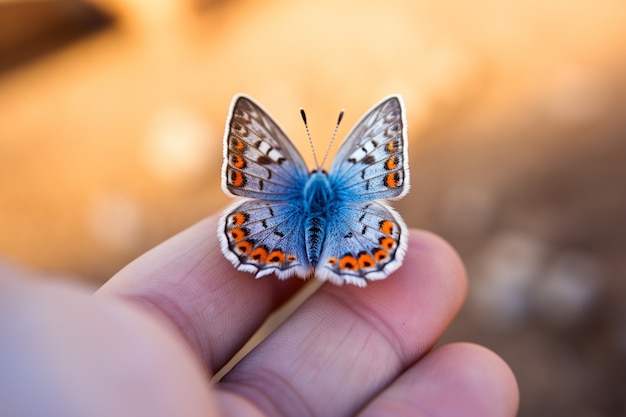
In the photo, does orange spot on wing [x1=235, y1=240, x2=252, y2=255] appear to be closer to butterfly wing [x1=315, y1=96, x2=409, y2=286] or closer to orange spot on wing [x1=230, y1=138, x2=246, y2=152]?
butterfly wing [x1=315, y1=96, x2=409, y2=286]

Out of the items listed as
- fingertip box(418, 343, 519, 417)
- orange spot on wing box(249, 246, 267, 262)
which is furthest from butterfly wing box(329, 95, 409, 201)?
fingertip box(418, 343, 519, 417)

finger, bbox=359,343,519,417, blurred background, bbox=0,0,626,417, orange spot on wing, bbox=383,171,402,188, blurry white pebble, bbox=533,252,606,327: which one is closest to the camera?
finger, bbox=359,343,519,417

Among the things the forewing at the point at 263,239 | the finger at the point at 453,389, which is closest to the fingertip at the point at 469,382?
the finger at the point at 453,389

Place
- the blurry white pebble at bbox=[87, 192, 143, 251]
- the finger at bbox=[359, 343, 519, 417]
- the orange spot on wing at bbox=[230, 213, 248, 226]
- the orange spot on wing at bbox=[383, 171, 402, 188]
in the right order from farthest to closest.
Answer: the blurry white pebble at bbox=[87, 192, 143, 251] → the orange spot on wing at bbox=[383, 171, 402, 188] → the orange spot on wing at bbox=[230, 213, 248, 226] → the finger at bbox=[359, 343, 519, 417]

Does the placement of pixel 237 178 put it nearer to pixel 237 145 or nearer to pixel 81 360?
pixel 237 145

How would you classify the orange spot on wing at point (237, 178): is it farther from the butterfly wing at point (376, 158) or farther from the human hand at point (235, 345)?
the butterfly wing at point (376, 158)

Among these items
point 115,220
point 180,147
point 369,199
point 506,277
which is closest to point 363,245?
point 369,199

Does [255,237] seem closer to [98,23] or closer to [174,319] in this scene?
[174,319]
